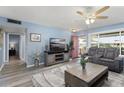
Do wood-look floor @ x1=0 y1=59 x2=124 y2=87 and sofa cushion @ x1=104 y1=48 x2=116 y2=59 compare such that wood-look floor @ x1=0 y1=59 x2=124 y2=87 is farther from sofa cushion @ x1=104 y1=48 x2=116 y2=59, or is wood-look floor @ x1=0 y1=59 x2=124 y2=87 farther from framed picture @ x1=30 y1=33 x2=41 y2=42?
framed picture @ x1=30 y1=33 x2=41 y2=42

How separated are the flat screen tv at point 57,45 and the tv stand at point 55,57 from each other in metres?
0.26

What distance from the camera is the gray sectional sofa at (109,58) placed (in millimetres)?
3605

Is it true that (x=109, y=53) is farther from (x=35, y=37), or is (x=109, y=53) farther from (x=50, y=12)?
(x=35, y=37)

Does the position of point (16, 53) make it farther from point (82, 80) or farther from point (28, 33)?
point (82, 80)

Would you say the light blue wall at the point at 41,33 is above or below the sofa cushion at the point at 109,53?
above

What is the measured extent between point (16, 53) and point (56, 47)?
201 inches

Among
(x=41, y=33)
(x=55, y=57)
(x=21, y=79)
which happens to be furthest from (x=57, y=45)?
(x=21, y=79)

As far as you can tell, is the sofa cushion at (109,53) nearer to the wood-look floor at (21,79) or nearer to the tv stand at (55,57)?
the wood-look floor at (21,79)

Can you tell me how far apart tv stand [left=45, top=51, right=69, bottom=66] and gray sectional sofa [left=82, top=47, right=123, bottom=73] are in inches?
62.6

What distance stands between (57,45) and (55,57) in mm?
780

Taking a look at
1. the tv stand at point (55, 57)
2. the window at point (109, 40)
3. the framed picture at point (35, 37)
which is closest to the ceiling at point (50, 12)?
the framed picture at point (35, 37)

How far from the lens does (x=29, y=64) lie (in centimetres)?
454

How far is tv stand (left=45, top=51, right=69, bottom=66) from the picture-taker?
477 centimetres

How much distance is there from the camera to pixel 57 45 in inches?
216
